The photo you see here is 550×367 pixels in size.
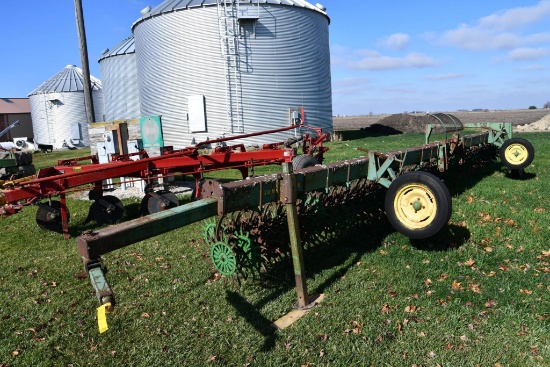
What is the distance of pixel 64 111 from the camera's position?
131 ft

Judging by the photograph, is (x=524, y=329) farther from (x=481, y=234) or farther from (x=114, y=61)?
(x=114, y=61)

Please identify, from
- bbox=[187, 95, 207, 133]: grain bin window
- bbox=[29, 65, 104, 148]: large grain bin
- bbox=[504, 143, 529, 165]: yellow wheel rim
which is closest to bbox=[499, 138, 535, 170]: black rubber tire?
bbox=[504, 143, 529, 165]: yellow wheel rim

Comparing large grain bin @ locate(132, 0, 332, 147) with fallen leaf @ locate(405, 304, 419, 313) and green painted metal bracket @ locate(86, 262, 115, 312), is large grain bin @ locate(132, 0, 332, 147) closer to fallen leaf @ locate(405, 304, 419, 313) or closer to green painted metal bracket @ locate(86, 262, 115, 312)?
fallen leaf @ locate(405, 304, 419, 313)

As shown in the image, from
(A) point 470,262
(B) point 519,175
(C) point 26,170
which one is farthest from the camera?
(C) point 26,170

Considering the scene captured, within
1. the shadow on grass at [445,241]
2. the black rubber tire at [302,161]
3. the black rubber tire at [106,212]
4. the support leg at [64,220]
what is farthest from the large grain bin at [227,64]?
the shadow on grass at [445,241]

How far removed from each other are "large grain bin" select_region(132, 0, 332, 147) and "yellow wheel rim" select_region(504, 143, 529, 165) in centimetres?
1492

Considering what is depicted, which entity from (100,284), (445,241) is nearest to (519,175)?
(445,241)

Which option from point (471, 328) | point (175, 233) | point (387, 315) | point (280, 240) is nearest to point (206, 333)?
point (280, 240)

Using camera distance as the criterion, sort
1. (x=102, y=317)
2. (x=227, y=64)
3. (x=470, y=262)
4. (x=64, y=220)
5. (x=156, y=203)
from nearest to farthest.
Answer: (x=102, y=317)
(x=470, y=262)
(x=64, y=220)
(x=156, y=203)
(x=227, y=64)

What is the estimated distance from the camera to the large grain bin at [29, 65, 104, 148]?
39781 millimetres

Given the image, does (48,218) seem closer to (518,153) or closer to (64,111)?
(518,153)

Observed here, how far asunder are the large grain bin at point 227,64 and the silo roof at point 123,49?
8421 millimetres

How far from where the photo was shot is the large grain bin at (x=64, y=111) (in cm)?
3978

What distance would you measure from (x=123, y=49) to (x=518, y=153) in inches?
1190
